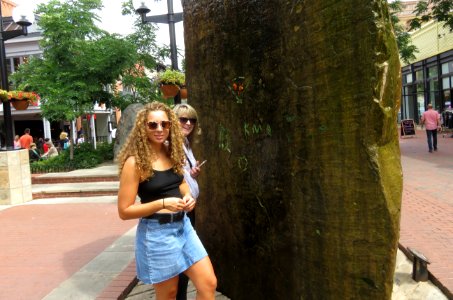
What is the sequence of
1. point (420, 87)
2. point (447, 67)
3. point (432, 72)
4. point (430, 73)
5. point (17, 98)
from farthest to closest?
point (420, 87) → point (430, 73) → point (432, 72) → point (447, 67) → point (17, 98)

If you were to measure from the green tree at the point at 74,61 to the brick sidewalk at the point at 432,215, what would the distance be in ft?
33.3

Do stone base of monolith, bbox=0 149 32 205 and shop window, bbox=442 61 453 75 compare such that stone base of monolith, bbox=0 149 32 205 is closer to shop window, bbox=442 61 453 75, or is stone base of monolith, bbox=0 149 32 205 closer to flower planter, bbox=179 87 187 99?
flower planter, bbox=179 87 187 99

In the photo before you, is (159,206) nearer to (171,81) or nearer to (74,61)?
(171,81)

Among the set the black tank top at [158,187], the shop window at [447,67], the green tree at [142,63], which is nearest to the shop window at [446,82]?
the shop window at [447,67]

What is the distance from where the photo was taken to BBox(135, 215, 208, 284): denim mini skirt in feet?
8.74

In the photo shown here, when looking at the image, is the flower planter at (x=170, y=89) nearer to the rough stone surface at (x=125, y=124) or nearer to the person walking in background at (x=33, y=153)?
the rough stone surface at (x=125, y=124)

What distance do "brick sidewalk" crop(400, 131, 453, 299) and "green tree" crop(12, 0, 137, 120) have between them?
10.1 metres

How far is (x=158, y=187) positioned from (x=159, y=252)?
15.5 inches

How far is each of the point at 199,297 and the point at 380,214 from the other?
121 centimetres

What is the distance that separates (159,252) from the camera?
105 inches

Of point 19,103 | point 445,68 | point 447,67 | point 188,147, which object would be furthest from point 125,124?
point 445,68

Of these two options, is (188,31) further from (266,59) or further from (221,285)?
(221,285)

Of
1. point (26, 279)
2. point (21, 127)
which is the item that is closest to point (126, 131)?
point (26, 279)

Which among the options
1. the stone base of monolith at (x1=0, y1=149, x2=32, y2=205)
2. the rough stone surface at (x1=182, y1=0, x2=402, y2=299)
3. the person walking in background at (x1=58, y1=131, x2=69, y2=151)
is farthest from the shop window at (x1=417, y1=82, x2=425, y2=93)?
the rough stone surface at (x1=182, y1=0, x2=402, y2=299)
